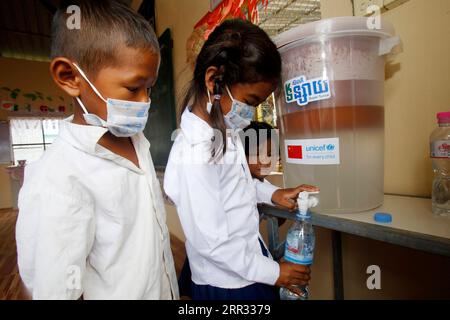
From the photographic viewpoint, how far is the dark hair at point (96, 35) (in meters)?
0.53

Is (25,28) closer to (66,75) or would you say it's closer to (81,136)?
(66,75)

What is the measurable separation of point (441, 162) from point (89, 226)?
756mm

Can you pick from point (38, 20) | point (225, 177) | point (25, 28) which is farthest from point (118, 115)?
point (25, 28)

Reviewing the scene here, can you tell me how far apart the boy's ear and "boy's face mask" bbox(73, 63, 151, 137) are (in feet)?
0.04

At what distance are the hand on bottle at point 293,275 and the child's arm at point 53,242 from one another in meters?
0.45

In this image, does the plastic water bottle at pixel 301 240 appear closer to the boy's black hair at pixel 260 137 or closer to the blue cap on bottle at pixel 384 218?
the blue cap on bottle at pixel 384 218

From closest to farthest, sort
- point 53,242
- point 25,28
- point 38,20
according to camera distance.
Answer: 1. point 53,242
2. point 38,20
3. point 25,28

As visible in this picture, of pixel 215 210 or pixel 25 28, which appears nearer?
pixel 215 210

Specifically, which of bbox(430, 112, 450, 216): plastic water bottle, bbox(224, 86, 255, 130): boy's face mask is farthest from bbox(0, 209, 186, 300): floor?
bbox(430, 112, 450, 216): plastic water bottle

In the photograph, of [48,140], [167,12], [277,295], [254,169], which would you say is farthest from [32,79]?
[277,295]

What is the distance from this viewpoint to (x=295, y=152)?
25.3 inches

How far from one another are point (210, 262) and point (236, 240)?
10 cm

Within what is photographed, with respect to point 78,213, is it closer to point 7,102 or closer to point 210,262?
point 210,262

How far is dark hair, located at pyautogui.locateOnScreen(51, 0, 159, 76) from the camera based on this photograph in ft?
1.75
